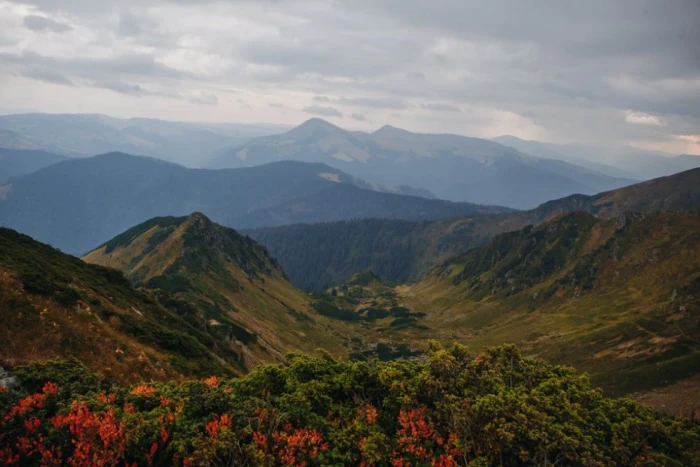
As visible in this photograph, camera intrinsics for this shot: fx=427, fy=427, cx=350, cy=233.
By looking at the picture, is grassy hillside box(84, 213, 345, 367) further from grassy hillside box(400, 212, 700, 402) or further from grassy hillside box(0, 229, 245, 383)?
grassy hillside box(400, 212, 700, 402)

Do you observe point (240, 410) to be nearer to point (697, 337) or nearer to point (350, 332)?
point (697, 337)

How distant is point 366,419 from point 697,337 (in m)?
104

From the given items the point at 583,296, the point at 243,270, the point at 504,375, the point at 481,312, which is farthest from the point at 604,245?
the point at 504,375

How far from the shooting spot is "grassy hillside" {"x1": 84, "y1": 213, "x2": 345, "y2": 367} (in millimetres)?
98381

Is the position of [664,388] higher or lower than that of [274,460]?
lower

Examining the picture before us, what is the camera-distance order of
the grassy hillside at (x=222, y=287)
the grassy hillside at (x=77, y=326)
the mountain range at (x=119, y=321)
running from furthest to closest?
1. the grassy hillside at (x=222, y=287)
2. the mountain range at (x=119, y=321)
3. the grassy hillside at (x=77, y=326)

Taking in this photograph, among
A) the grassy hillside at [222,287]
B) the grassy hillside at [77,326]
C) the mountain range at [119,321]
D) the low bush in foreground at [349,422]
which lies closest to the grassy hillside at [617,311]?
the grassy hillside at [222,287]

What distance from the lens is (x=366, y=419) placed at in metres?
24.4

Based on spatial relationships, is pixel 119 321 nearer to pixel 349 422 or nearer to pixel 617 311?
pixel 349 422

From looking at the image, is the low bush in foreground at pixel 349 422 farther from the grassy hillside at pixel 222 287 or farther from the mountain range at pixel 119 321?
the grassy hillside at pixel 222 287

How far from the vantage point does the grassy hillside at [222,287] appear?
98381 millimetres

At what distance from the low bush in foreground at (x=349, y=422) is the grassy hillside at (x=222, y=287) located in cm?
5195

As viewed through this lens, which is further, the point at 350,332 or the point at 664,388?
the point at 350,332

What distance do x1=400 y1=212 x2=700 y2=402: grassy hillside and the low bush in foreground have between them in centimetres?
6476
